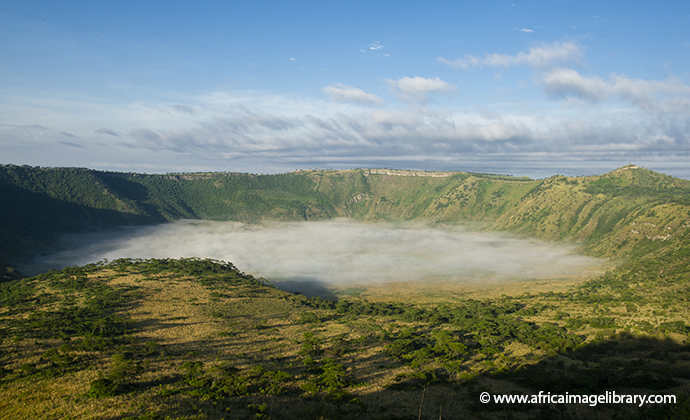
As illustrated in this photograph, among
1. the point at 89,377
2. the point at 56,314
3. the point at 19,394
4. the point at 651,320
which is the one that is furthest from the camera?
the point at 651,320

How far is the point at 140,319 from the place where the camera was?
317 feet

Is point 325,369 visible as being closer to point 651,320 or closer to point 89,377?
point 89,377

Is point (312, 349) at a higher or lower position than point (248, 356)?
higher

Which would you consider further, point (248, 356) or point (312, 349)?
point (312, 349)

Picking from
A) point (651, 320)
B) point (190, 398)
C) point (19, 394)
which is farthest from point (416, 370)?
point (651, 320)

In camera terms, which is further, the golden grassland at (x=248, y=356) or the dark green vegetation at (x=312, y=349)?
the dark green vegetation at (x=312, y=349)

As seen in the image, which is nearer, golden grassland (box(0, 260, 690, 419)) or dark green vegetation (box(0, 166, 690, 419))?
golden grassland (box(0, 260, 690, 419))

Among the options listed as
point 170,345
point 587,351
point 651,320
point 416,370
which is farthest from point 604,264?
point 170,345

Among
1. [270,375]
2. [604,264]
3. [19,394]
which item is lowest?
[604,264]

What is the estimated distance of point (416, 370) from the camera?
67688 mm

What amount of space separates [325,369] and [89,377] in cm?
3605

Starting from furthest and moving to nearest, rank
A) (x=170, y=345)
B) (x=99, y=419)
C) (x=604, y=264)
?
(x=604, y=264)
(x=170, y=345)
(x=99, y=419)

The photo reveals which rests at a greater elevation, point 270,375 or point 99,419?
point 99,419

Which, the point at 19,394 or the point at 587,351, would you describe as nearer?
the point at 19,394
